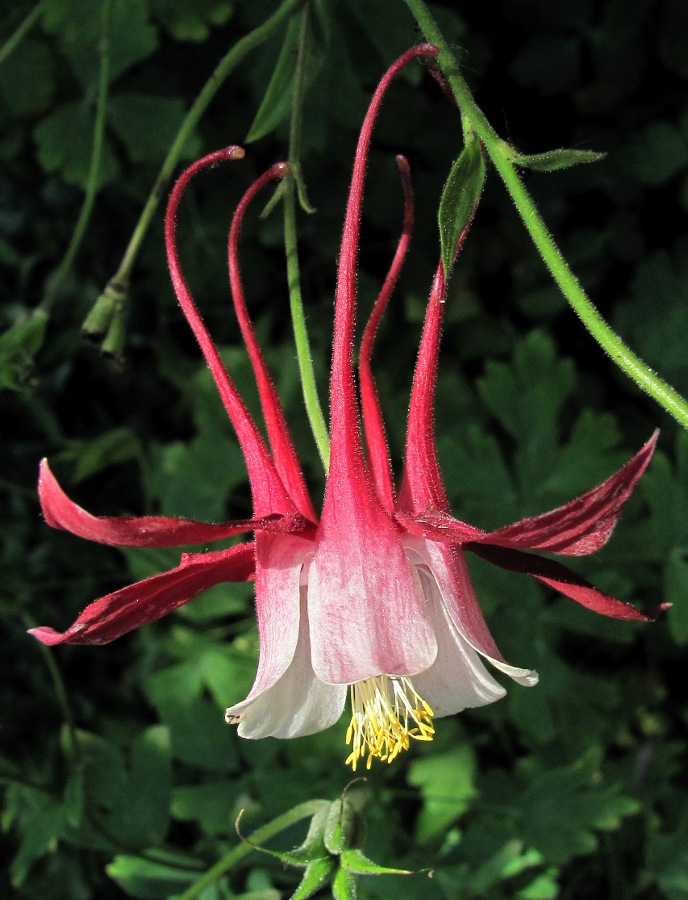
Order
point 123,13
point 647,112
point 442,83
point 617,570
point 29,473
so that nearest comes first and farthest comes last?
point 442,83, point 123,13, point 617,570, point 647,112, point 29,473

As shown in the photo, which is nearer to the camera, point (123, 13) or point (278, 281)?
point (123, 13)

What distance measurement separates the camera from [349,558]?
96 centimetres

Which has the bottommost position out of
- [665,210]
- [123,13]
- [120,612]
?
[665,210]

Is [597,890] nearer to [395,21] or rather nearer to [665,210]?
[665,210]

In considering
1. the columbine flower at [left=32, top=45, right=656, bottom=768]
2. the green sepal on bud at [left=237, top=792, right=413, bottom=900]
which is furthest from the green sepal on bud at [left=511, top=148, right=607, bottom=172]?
the green sepal on bud at [left=237, top=792, right=413, bottom=900]

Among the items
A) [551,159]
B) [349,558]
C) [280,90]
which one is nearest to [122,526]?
[349,558]

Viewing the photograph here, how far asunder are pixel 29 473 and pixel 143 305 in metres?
0.55

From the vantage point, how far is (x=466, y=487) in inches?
84.1

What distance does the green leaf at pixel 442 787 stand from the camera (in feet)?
7.09

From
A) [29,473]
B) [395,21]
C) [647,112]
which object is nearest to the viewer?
[395,21]

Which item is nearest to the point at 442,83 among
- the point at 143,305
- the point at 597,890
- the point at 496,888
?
the point at 496,888

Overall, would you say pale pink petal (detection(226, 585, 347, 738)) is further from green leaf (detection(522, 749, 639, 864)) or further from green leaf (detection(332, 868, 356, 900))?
green leaf (detection(522, 749, 639, 864))

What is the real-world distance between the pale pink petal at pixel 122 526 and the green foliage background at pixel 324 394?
87cm

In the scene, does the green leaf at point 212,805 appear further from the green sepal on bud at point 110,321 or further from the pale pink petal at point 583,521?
the pale pink petal at point 583,521
